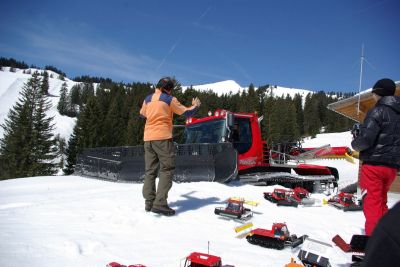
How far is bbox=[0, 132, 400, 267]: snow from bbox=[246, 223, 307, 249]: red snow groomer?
0.07m

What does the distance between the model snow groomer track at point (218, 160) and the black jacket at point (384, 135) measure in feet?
13.8

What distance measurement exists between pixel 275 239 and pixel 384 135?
188 cm

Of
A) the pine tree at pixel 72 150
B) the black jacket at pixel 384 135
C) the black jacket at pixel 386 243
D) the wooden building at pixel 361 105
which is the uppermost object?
the wooden building at pixel 361 105

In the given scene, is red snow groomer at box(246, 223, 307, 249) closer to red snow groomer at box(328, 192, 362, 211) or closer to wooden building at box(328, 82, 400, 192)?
red snow groomer at box(328, 192, 362, 211)

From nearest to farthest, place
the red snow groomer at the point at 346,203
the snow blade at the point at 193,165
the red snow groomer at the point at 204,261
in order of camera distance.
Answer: the red snow groomer at the point at 204,261 < the red snow groomer at the point at 346,203 < the snow blade at the point at 193,165

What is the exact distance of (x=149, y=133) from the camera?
16.4 ft

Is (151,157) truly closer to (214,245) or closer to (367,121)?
(214,245)

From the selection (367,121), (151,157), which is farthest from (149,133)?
(367,121)

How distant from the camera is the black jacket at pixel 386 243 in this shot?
2.75ft

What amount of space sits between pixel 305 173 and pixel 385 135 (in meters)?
7.56

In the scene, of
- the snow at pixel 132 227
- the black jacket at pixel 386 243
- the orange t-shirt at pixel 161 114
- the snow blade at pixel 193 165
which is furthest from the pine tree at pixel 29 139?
the black jacket at pixel 386 243

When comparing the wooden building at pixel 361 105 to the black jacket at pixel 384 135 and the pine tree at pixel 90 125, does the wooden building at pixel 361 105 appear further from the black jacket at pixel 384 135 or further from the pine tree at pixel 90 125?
the pine tree at pixel 90 125

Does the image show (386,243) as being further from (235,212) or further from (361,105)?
(361,105)

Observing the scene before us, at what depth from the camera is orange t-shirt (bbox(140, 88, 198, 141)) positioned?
493cm
